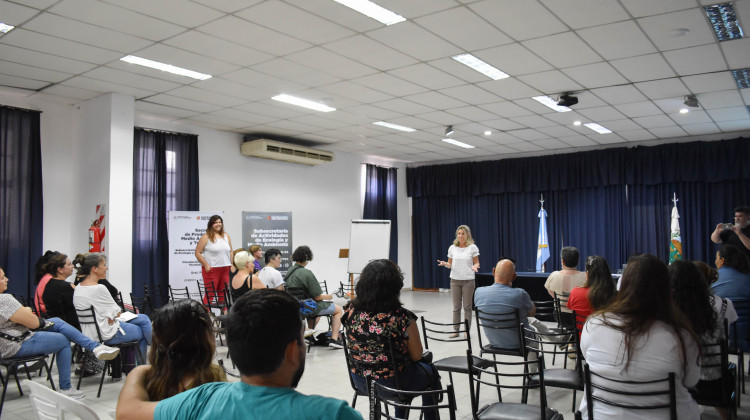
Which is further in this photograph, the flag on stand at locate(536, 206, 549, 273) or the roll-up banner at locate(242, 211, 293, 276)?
the flag on stand at locate(536, 206, 549, 273)

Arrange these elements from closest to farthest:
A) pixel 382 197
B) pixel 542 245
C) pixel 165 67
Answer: pixel 165 67 < pixel 542 245 < pixel 382 197

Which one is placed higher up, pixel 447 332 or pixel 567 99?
pixel 567 99

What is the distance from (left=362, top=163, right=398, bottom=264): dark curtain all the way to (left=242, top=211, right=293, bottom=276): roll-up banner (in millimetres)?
2592

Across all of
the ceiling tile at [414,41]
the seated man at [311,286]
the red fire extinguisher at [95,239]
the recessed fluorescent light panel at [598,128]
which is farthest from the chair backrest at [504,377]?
the recessed fluorescent light panel at [598,128]

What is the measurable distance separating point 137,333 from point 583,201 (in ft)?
30.3

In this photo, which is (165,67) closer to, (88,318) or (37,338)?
(88,318)

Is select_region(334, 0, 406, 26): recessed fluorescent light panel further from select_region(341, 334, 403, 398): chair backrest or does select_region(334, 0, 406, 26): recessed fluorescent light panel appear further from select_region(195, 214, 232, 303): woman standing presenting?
select_region(195, 214, 232, 303): woman standing presenting

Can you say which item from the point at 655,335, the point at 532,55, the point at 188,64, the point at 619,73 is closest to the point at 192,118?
the point at 188,64

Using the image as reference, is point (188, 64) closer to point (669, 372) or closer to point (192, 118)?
point (192, 118)

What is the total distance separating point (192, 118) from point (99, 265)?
3909 millimetres

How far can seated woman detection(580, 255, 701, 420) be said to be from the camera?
2.20m

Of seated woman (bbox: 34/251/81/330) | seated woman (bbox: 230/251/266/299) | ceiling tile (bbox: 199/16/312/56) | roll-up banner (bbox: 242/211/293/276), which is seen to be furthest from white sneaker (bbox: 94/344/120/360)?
roll-up banner (bbox: 242/211/293/276)

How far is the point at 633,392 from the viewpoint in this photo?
7.30ft

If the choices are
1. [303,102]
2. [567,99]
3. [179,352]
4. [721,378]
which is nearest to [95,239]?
[303,102]
